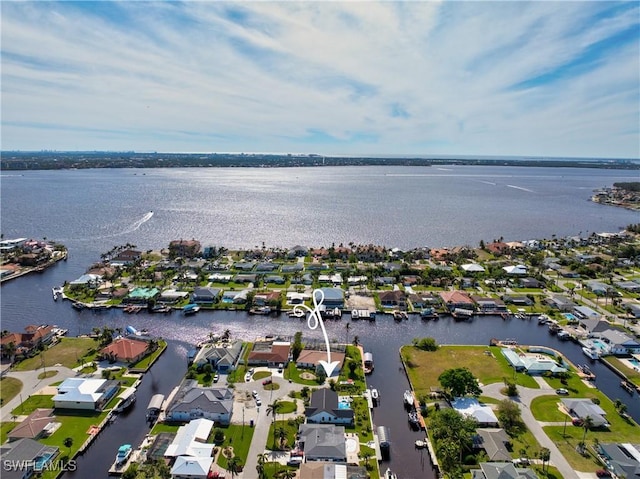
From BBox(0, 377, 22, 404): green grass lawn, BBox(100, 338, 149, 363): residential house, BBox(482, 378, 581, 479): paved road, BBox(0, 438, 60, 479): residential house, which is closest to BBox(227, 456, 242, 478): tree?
BBox(0, 438, 60, 479): residential house

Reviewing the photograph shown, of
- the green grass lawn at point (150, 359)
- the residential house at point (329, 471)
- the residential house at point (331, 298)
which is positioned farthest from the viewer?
the residential house at point (331, 298)

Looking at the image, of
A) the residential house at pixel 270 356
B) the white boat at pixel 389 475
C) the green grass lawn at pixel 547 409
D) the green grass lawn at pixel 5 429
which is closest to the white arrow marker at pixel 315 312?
the residential house at pixel 270 356

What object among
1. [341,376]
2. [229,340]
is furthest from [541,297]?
[229,340]

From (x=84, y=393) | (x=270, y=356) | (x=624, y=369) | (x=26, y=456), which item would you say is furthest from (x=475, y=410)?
(x=26, y=456)

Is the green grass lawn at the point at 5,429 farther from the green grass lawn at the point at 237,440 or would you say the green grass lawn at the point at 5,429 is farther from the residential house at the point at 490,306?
the residential house at the point at 490,306

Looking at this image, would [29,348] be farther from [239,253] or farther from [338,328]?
[239,253]

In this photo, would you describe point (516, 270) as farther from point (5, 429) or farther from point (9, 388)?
point (9, 388)

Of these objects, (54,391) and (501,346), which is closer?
(54,391)
